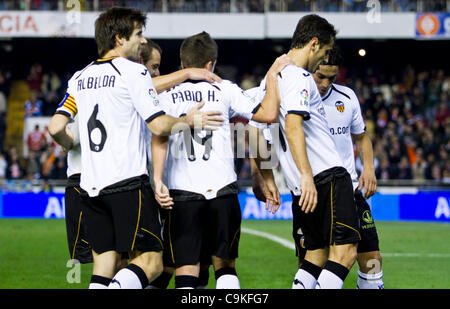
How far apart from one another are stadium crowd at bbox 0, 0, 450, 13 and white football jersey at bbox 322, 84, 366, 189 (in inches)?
753

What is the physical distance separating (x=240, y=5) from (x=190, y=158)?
22.0 metres

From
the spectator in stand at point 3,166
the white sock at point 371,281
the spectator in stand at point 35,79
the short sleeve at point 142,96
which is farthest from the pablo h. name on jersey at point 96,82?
the spectator in stand at point 35,79

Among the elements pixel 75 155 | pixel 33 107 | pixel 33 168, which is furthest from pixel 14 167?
pixel 75 155

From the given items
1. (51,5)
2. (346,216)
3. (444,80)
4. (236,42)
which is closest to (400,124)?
(444,80)

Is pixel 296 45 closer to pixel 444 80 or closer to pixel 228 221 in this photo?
pixel 228 221

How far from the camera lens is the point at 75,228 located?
6742mm

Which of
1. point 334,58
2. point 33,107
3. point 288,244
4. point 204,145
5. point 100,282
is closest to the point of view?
point 100,282

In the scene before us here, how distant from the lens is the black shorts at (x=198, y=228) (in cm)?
558

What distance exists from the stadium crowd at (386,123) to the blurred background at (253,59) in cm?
4

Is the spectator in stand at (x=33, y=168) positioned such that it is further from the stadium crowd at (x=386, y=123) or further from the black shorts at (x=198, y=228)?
the black shorts at (x=198, y=228)

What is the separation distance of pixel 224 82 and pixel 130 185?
1162mm

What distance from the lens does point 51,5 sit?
2606cm

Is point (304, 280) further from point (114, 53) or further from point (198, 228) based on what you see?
point (114, 53)
